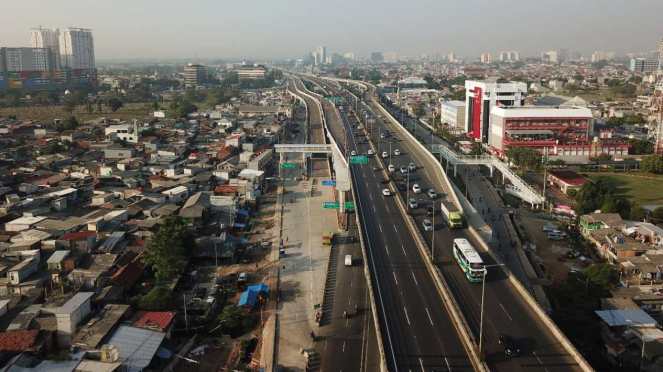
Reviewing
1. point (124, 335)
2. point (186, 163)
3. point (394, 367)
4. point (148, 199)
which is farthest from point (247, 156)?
point (394, 367)

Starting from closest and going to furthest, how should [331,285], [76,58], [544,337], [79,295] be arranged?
[544,337], [79,295], [331,285], [76,58]

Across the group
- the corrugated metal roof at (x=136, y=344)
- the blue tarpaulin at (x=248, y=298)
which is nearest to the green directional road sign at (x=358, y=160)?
the blue tarpaulin at (x=248, y=298)

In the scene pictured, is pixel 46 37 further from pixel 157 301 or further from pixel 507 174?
pixel 157 301

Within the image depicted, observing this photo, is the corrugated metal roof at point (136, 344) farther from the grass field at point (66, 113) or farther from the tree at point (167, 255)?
the grass field at point (66, 113)

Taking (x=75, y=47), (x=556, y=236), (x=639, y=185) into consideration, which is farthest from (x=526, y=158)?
(x=75, y=47)

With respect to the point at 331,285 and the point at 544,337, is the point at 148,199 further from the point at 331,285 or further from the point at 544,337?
the point at 544,337

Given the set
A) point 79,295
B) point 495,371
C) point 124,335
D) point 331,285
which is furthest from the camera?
point 331,285

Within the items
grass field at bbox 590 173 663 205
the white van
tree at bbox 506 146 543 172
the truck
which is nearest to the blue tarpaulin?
the truck
